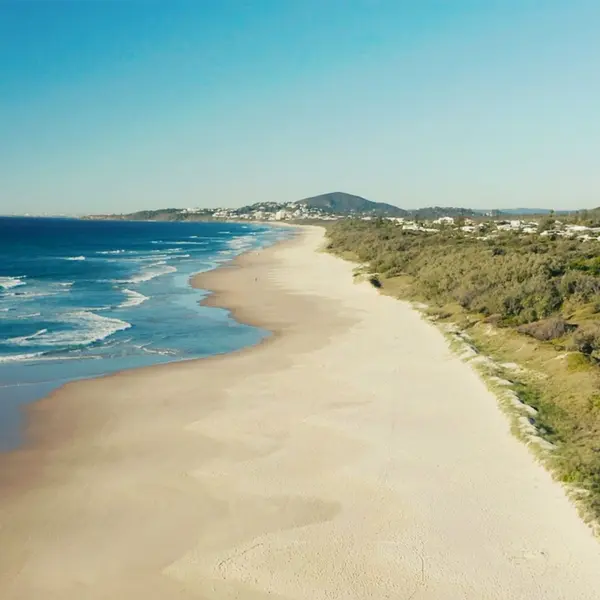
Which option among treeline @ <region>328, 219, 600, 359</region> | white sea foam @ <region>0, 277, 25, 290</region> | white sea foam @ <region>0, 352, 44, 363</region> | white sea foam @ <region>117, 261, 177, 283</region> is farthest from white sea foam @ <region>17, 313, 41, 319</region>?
treeline @ <region>328, 219, 600, 359</region>

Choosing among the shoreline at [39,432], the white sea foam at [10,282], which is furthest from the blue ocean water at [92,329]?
the shoreline at [39,432]

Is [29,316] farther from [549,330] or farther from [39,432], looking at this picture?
[549,330]

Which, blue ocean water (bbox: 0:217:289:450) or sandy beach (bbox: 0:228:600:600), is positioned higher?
blue ocean water (bbox: 0:217:289:450)

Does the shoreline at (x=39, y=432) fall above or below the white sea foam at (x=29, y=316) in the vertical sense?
below

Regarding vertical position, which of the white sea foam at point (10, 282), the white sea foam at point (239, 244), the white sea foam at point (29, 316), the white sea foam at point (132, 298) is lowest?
the white sea foam at point (29, 316)

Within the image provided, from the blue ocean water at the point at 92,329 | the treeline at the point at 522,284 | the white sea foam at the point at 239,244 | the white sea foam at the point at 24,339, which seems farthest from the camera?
the white sea foam at the point at 239,244

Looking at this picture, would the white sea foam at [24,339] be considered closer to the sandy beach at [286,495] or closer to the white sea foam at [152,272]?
the sandy beach at [286,495]

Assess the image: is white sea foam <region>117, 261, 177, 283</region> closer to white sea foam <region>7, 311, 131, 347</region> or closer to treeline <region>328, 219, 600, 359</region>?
white sea foam <region>7, 311, 131, 347</region>
